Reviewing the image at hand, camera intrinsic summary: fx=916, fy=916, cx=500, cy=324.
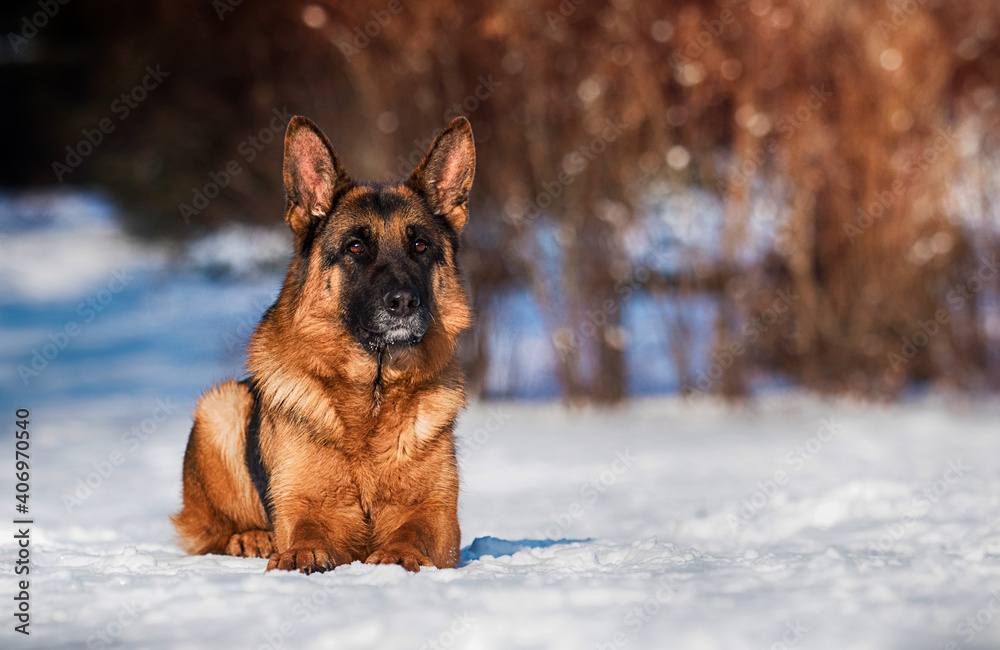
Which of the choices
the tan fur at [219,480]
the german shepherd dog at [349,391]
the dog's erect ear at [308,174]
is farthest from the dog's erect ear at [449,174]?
the tan fur at [219,480]

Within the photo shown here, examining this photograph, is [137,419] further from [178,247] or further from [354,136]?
[354,136]

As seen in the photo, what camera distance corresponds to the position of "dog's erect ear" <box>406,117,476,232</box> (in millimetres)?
4938

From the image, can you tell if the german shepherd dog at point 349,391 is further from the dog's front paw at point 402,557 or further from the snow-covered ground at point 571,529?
the snow-covered ground at point 571,529

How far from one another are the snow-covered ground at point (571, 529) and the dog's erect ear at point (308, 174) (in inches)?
50.7

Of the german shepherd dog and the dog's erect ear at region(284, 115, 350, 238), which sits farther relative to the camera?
the dog's erect ear at region(284, 115, 350, 238)

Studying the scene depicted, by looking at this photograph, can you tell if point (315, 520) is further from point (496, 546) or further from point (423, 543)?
point (496, 546)

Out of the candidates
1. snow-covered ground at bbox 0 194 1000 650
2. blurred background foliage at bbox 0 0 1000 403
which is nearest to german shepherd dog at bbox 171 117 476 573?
snow-covered ground at bbox 0 194 1000 650

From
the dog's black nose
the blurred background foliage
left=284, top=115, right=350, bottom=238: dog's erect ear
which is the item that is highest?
the blurred background foliage

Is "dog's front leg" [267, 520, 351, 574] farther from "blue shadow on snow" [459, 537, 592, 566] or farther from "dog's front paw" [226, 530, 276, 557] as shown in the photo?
"blue shadow on snow" [459, 537, 592, 566]

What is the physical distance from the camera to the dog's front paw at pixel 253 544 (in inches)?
186

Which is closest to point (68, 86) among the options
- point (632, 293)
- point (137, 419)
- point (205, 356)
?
point (205, 356)

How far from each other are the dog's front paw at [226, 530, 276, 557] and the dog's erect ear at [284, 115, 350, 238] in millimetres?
1570

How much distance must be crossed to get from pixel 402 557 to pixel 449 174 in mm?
2148

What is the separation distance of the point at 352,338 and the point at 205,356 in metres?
9.92
